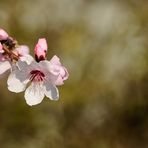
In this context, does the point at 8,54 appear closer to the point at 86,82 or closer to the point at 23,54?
the point at 23,54

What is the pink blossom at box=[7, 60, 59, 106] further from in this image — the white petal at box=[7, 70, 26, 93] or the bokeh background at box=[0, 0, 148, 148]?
the bokeh background at box=[0, 0, 148, 148]

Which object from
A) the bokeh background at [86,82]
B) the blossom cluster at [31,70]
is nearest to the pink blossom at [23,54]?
the blossom cluster at [31,70]

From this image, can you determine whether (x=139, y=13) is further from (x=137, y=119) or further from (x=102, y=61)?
(x=137, y=119)

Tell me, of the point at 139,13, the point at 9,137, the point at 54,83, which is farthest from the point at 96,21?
the point at 54,83

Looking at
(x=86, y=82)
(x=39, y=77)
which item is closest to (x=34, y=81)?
(x=39, y=77)

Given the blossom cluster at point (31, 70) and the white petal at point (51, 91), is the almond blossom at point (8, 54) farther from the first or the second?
the white petal at point (51, 91)

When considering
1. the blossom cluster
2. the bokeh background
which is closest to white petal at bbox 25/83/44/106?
the blossom cluster
